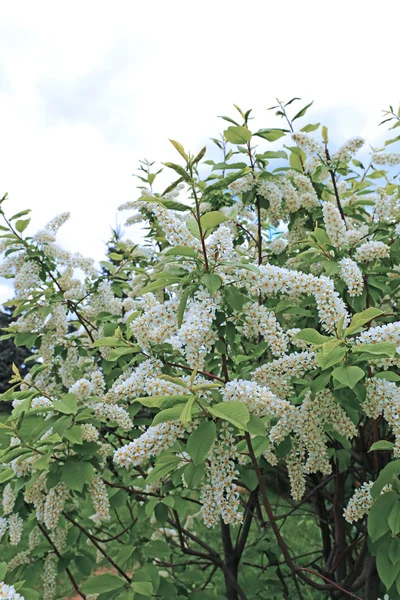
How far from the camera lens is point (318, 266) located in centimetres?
305

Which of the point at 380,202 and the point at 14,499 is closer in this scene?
the point at 14,499

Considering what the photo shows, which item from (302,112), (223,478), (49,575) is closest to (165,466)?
(223,478)

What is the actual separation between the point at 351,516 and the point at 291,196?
182 centimetres

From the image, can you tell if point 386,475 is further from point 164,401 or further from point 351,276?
point 164,401

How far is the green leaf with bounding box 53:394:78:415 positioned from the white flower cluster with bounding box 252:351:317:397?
792mm

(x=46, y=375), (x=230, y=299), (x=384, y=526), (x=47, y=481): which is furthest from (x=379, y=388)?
(x=46, y=375)

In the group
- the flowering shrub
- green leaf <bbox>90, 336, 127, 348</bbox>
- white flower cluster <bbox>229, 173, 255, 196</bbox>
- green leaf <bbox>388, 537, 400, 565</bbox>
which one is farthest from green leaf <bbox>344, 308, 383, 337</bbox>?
white flower cluster <bbox>229, 173, 255, 196</bbox>

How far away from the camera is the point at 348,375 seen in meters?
1.59

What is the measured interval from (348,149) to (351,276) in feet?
4.41

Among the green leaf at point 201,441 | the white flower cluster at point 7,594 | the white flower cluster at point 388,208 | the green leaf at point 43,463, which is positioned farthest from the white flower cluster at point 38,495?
the white flower cluster at point 388,208

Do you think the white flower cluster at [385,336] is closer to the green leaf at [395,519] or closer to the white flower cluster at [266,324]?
the white flower cluster at [266,324]

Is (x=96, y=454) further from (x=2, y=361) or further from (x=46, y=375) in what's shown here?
(x=2, y=361)

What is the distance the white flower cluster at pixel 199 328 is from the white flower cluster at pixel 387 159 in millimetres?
2635

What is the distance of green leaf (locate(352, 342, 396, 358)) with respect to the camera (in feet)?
5.22
